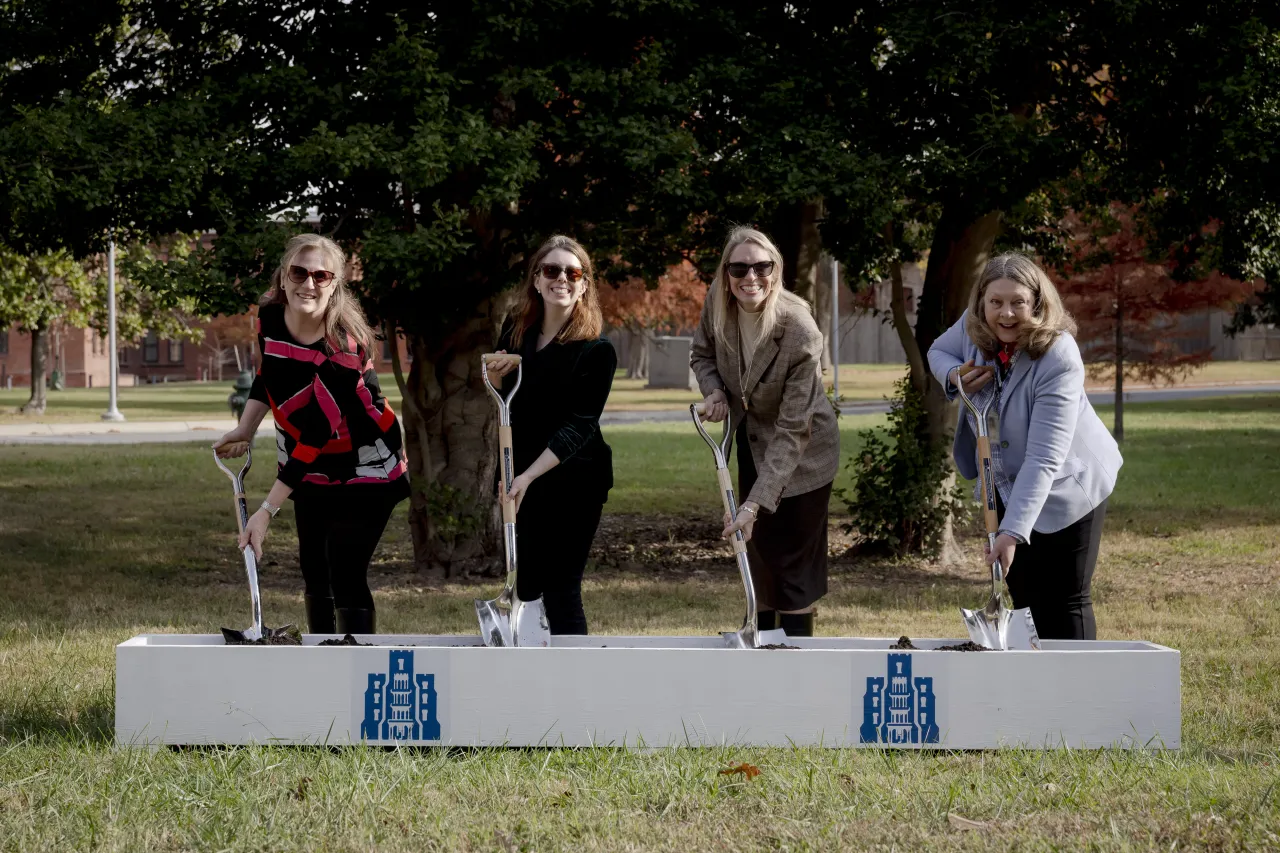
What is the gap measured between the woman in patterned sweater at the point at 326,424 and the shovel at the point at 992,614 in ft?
6.72

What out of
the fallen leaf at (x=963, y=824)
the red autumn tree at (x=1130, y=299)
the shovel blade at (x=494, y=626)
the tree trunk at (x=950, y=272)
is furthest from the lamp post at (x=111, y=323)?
the fallen leaf at (x=963, y=824)

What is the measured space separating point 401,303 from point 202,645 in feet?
15.9

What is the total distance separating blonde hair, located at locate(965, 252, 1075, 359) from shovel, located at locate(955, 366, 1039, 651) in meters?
0.17

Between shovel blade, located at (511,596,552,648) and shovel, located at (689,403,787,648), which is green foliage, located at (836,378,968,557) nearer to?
shovel, located at (689,403,787,648)

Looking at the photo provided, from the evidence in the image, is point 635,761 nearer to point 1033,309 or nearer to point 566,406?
point 566,406

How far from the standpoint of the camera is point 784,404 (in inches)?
195

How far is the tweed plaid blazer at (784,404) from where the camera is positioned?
4910mm

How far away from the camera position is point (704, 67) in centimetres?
867

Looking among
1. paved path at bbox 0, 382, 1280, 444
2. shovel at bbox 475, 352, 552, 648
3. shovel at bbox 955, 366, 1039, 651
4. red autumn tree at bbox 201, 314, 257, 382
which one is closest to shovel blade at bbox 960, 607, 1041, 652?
shovel at bbox 955, 366, 1039, 651

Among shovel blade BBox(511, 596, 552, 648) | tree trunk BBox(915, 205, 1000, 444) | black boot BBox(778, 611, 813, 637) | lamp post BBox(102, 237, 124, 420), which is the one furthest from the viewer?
lamp post BBox(102, 237, 124, 420)

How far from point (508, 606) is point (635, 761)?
0.81 m

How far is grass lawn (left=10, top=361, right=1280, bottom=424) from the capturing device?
104ft

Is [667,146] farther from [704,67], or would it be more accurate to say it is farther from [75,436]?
[75,436]

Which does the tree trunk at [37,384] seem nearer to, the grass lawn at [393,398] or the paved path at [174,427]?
the grass lawn at [393,398]
